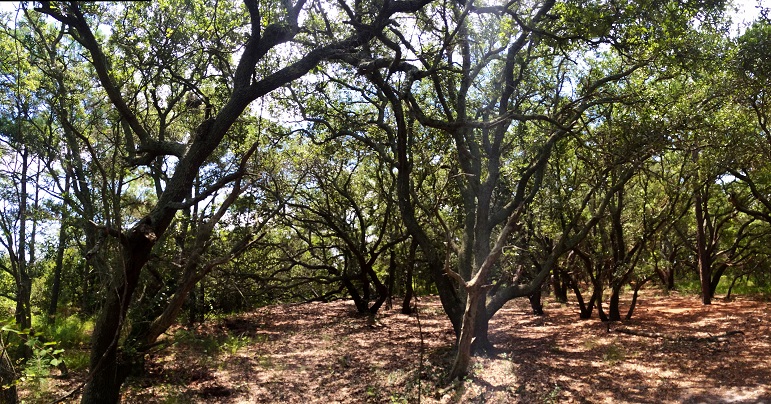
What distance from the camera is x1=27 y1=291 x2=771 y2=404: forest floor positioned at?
7.77 m

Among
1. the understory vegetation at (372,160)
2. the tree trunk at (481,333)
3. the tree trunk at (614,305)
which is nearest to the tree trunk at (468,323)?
the understory vegetation at (372,160)

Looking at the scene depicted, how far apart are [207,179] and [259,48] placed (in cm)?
456

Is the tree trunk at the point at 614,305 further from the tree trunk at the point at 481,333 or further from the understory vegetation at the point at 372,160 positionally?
the tree trunk at the point at 481,333

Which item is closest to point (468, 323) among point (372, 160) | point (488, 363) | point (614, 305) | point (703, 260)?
point (488, 363)

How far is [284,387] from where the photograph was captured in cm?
892

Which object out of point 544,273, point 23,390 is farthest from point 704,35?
point 23,390

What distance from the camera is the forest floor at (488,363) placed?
7773 mm

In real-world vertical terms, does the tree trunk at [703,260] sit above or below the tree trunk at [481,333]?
above

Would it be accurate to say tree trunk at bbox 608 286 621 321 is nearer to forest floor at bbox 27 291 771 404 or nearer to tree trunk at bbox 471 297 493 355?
forest floor at bbox 27 291 771 404

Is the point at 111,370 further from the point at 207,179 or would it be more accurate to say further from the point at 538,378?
the point at 538,378

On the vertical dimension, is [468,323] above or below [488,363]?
above

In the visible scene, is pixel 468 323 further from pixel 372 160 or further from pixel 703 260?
pixel 703 260

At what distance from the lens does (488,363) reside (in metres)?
9.29

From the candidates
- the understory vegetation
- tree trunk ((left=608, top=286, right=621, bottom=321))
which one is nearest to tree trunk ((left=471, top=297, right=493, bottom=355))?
the understory vegetation
